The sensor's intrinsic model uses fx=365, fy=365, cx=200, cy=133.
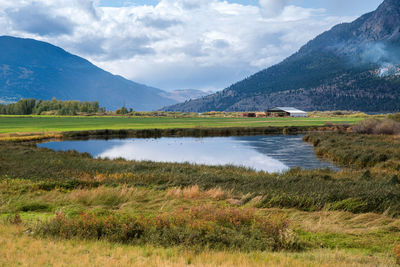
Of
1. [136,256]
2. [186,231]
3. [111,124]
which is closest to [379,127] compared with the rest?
[186,231]

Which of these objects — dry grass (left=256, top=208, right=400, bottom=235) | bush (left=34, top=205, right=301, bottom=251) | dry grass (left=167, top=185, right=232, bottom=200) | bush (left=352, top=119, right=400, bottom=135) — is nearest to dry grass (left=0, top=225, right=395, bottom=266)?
bush (left=34, top=205, right=301, bottom=251)

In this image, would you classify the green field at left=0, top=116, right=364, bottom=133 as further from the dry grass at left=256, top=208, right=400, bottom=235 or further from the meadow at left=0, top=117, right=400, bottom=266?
the dry grass at left=256, top=208, right=400, bottom=235

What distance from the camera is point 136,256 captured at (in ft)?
28.9

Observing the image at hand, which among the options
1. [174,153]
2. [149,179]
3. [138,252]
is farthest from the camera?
[174,153]

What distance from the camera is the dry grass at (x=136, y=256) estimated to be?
820cm

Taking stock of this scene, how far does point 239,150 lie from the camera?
178 feet

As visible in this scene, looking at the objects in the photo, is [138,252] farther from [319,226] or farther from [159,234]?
[319,226]

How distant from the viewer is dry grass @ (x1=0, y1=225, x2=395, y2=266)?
8.20 m

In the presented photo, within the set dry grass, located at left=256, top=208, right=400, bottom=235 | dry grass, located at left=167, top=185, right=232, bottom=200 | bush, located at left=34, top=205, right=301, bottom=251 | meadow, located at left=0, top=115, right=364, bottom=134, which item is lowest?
dry grass, located at left=256, top=208, right=400, bottom=235

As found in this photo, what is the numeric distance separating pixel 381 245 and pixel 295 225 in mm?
2679

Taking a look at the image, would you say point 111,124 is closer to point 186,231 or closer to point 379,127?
point 379,127

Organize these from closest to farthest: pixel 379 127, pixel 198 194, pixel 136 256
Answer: pixel 136 256 < pixel 198 194 < pixel 379 127

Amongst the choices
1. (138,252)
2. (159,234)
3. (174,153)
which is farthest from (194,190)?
(174,153)

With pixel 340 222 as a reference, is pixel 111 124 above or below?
above
